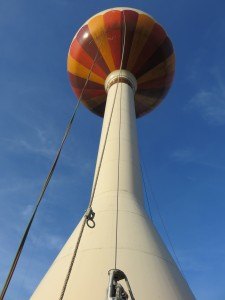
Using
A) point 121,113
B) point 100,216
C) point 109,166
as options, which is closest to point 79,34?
point 121,113

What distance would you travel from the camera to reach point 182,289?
5.46m

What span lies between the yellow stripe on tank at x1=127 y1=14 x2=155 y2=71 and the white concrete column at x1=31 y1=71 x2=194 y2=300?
5.72 meters

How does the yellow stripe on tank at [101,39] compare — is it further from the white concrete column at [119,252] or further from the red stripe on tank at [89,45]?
the white concrete column at [119,252]

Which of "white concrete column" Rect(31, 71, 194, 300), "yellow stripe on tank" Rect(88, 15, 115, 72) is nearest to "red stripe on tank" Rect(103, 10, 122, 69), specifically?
"yellow stripe on tank" Rect(88, 15, 115, 72)

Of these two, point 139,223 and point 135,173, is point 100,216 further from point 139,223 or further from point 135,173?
point 135,173

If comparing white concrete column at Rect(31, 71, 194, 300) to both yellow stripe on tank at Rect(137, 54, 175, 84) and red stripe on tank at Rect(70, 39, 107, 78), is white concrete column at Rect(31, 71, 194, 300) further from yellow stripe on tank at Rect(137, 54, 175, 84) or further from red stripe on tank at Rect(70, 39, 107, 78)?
yellow stripe on tank at Rect(137, 54, 175, 84)

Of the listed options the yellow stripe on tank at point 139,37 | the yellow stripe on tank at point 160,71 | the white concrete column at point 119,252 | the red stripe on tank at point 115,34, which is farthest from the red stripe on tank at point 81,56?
the white concrete column at point 119,252

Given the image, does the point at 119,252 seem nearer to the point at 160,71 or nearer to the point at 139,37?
the point at 139,37

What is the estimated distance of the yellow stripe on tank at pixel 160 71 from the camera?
13680 millimetres

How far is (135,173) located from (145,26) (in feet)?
23.6

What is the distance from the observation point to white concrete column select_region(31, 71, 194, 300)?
16.4 feet

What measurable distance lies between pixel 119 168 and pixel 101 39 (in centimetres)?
675

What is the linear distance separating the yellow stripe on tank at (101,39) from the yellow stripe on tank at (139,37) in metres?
0.79

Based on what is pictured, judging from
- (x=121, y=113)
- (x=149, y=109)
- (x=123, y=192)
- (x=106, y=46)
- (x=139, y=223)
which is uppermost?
(x=149, y=109)
